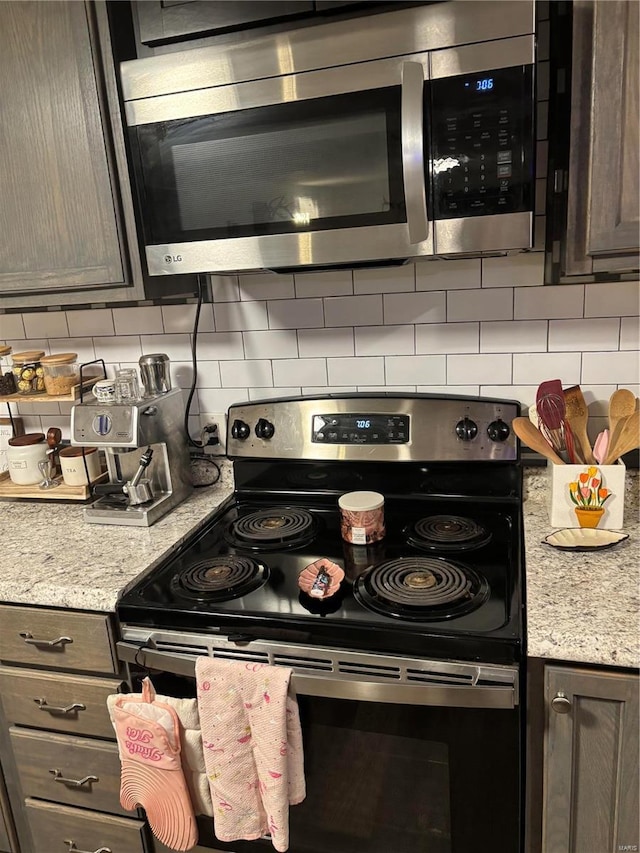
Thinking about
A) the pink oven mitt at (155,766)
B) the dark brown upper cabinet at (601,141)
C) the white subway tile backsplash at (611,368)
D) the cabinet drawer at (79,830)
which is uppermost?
the dark brown upper cabinet at (601,141)

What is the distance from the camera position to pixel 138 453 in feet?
5.70

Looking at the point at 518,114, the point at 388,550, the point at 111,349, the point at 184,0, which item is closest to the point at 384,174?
the point at 518,114

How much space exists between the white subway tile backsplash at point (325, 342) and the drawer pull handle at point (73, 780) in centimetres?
115

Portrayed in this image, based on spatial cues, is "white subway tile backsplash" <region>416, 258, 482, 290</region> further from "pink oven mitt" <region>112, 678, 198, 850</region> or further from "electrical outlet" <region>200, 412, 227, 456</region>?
"pink oven mitt" <region>112, 678, 198, 850</region>

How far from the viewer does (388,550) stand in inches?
57.0

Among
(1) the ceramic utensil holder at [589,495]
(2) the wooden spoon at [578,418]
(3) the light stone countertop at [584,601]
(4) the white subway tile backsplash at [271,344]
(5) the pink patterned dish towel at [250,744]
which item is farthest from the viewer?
(4) the white subway tile backsplash at [271,344]

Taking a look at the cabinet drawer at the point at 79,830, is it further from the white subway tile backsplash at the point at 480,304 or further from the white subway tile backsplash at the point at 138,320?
the white subway tile backsplash at the point at 480,304

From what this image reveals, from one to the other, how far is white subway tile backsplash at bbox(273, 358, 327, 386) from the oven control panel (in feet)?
0.29

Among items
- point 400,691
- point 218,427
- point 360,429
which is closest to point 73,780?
point 400,691

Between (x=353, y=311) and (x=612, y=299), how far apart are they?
0.64 metres

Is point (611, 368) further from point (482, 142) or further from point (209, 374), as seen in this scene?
point (209, 374)

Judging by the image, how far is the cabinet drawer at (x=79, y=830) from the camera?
1.44 metres

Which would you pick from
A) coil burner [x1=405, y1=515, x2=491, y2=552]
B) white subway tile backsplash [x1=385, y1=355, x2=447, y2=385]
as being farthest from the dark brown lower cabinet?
white subway tile backsplash [x1=385, y1=355, x2=447, y2=385]

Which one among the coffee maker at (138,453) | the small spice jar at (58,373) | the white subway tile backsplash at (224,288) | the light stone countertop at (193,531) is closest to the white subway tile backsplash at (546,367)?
the light stone countertop at (193,531)
